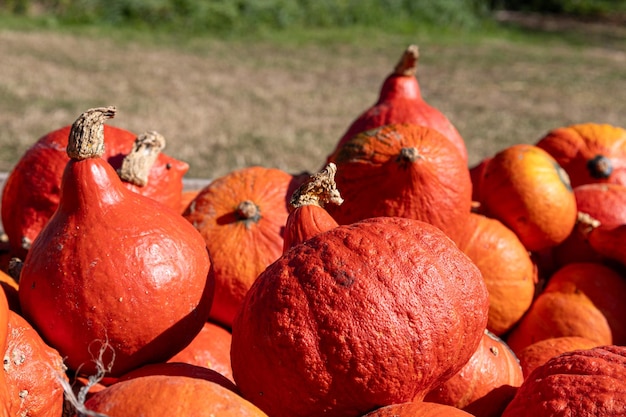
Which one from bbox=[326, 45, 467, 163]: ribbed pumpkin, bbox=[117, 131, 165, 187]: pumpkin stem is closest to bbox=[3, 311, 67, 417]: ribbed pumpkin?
bbox=[117, 131, 165, 187]: pumpkin stem

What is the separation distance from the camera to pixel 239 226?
2.29 meters

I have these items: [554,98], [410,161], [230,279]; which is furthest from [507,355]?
[554,98]

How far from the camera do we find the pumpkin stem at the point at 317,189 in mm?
1754

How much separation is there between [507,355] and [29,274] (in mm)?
1213

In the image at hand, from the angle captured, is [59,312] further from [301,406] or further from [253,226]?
[253,226]

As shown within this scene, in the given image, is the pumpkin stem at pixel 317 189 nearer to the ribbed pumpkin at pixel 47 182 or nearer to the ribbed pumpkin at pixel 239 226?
the ribbed pumpkin at pixel 239 226

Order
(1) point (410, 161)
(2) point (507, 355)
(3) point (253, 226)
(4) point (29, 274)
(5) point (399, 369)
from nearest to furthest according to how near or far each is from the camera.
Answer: (5) point (399, 369), (4) point (29, 274), (2) point (507, 355), (1) point (410, 161), (3) point (253, 226)

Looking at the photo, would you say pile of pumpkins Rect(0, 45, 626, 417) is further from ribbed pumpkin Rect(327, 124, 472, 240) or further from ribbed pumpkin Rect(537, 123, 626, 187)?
ribbed pumpkin Rect(537, 123, 626, 187)

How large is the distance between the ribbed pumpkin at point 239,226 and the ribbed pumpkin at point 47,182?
0.15 metres

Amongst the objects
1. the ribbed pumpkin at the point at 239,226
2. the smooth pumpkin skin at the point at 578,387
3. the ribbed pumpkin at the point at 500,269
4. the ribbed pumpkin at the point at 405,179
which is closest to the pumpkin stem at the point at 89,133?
the ribbed pumpkin at the point at 239,226

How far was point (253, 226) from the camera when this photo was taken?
229 centimetres

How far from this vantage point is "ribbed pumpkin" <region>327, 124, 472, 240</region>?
2150 mm

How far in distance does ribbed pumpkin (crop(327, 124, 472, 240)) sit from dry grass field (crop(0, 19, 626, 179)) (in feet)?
13.7

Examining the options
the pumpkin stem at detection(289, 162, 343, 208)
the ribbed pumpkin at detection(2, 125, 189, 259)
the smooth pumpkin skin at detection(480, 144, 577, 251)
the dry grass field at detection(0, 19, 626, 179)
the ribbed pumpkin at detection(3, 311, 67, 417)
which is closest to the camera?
the ribbed pumpkin at detection(3, 311, 67, 417)
